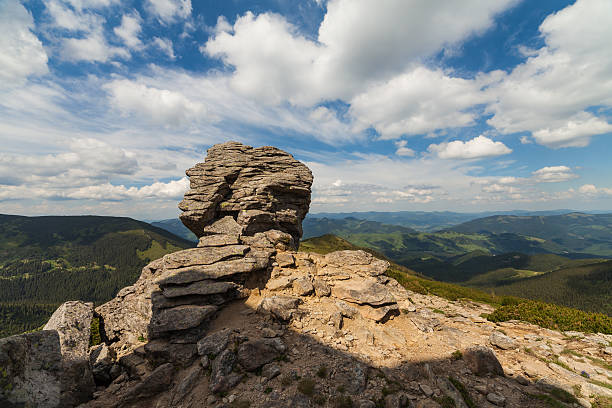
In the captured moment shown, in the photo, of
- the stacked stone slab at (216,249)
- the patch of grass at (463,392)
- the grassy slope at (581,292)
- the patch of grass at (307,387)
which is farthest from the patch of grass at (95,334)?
the grassy slope at (581,292)

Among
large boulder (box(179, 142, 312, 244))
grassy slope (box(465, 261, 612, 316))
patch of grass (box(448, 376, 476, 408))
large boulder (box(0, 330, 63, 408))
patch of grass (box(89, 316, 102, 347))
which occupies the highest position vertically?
large boulder (box(179, 142, 312, 244))

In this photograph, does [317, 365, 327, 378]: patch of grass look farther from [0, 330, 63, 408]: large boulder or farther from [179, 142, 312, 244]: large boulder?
[179, 142, 312, 244]: large boulder

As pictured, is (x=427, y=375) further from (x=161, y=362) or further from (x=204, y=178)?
(x=204, y=178)

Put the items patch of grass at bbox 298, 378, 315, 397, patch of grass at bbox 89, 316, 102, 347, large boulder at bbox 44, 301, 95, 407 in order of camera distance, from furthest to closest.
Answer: patch of grass at bbox 89, 316, 102, 347
large boulder at bbox 44, 301, 95, 407
patch of grass at bbox 298, 378, 315, 397

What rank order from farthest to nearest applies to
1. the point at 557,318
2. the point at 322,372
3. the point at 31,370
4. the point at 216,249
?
the point at 557,318 < the point at 216,249 < the point at 322,372 < the point at 31,370

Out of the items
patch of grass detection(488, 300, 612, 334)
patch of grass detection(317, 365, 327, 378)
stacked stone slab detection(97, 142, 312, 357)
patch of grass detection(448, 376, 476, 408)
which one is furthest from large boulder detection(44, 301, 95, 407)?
patch of grass detection(488, 300, 612, 334)

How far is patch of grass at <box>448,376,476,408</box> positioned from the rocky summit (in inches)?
3.0

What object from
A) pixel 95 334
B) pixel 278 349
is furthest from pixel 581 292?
pixel 95 334

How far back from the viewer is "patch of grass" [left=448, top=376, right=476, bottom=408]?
1016 centimetres

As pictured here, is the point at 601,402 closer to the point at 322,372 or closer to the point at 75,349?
the point at 322,372

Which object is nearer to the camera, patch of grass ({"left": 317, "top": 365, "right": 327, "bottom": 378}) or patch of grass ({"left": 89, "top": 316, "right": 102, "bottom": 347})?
patch of grass ({"left": 317, "top": 365, "right": 327, "bottom": 378})

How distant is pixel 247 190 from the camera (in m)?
32.7

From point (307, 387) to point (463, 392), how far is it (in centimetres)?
752

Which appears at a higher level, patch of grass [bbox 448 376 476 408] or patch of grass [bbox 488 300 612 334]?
patch of grass [bbox 448 376 476 408]
